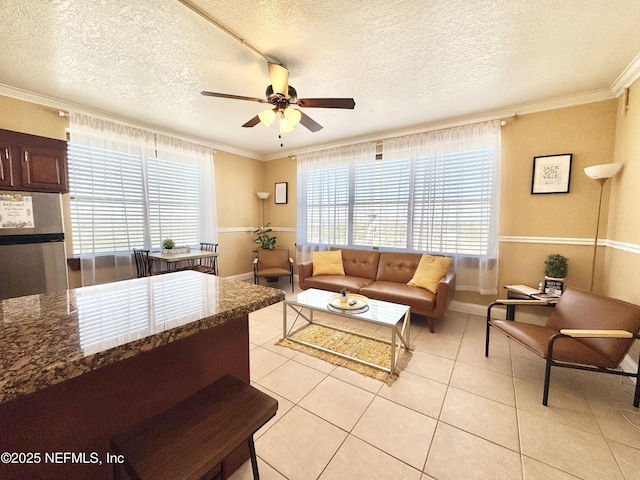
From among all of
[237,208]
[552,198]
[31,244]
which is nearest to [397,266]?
[552,198]

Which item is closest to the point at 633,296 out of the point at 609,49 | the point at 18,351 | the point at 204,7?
the point at 609,49

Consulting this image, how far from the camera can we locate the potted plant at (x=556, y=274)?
2.74m

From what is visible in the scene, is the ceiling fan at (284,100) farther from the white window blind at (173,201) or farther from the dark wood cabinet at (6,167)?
the white window blind at (173,201)

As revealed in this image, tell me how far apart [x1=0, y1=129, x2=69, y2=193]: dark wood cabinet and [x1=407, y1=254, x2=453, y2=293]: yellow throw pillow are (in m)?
4.07

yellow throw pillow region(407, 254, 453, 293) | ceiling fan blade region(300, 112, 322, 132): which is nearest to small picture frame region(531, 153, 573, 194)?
yellow throw pillow region(407, 254, 453, 293)

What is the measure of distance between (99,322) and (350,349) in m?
2.21

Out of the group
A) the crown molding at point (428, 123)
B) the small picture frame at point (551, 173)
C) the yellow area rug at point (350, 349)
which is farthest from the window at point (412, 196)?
the yellow area rug at point (350, 349)

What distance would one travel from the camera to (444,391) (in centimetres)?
198

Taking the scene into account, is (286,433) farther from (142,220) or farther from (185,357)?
(142,220)

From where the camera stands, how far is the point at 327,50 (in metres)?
2.06

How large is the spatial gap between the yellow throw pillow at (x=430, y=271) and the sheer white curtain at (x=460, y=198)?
0.31 meters

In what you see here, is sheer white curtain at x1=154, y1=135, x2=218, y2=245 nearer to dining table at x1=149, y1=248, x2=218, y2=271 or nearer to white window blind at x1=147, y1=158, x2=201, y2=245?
white window blind at x1=147, y1=158, x2=201, y2=245

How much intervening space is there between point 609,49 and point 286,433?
146 inches

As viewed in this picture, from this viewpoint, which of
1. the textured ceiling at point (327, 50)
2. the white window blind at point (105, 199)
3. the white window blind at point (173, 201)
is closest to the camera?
the textured ceiling at point (327, 50)
